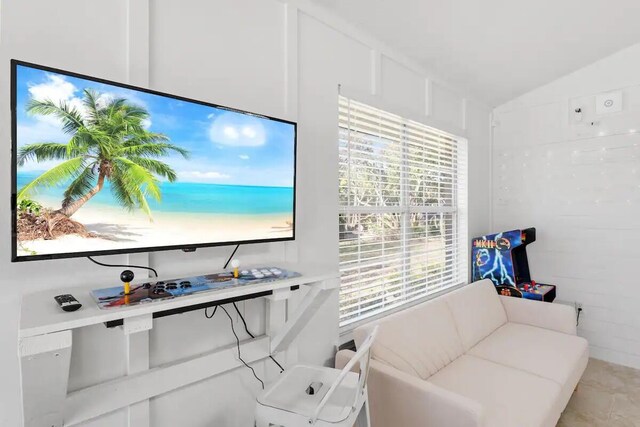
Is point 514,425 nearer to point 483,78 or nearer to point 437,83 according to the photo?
point 437,83

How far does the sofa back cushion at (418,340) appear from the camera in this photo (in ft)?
6.29

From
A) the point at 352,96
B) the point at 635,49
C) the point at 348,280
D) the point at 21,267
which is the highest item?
the point at 635,49

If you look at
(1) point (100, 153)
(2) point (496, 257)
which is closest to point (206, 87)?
(1) point (100, 153)

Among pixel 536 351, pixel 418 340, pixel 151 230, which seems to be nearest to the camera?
pixel 151 230

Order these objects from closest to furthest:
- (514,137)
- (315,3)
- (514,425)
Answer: (514,425) → (315,3) → (514,137)

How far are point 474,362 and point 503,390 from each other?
37 cm

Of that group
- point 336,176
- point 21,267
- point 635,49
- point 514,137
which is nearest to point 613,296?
point 514,137

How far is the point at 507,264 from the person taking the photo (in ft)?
10.6

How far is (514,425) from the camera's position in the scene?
1593 mm

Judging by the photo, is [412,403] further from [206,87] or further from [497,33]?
[497,33]

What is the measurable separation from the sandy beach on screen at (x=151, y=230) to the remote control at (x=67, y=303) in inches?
5.5

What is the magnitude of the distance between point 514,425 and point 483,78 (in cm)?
282

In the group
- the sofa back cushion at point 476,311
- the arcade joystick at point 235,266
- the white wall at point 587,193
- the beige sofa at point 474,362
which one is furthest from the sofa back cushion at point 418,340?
the white wall at point 587,193

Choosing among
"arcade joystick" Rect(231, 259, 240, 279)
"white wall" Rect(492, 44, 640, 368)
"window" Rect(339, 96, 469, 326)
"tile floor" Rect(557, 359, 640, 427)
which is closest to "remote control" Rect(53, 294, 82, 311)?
"arcade joystick" Rect(231, 259, 240, 279)
